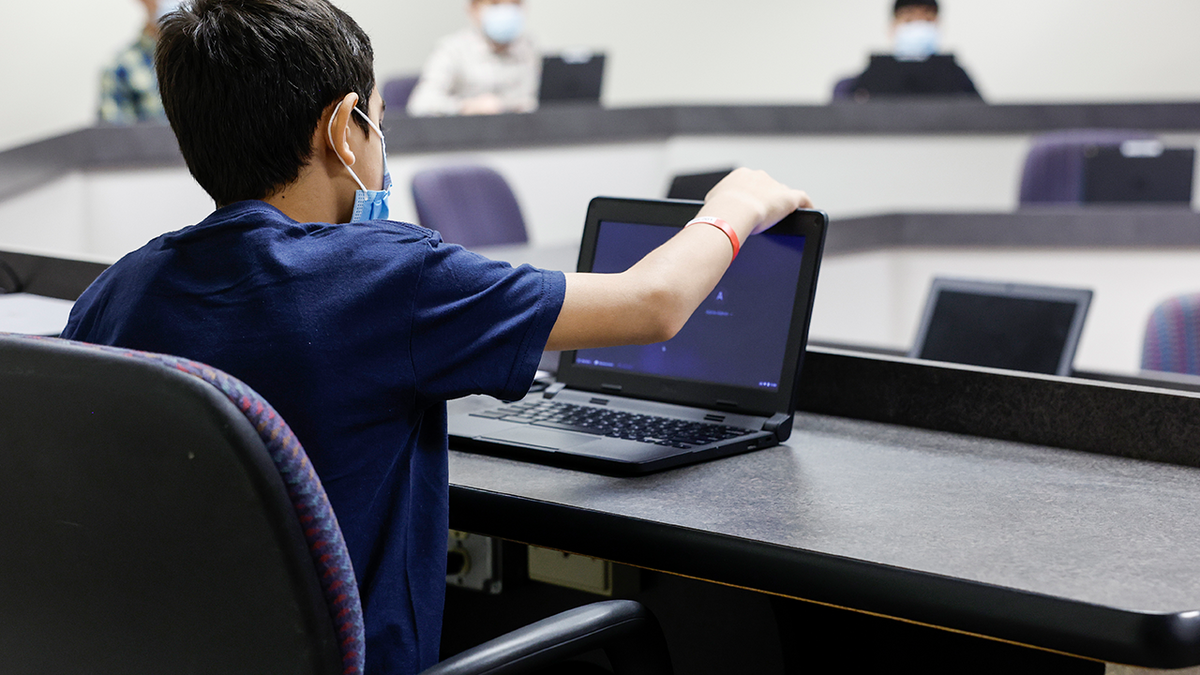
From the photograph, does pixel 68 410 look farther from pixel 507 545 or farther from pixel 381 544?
pixel 507 545

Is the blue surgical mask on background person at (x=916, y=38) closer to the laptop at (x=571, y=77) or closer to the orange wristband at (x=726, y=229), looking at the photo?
the laptop at (x=571, y=77)

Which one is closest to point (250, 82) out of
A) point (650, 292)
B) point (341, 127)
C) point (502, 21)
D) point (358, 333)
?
point (341, 127)

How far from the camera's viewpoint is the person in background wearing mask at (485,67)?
4801mm

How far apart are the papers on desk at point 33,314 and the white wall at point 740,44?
3667mm

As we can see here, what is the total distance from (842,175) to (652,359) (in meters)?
2.88

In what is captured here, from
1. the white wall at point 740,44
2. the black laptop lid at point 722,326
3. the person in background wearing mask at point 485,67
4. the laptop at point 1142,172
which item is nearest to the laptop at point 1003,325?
the black laptop lid at point 722,326

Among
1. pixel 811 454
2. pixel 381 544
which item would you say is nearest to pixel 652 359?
pixel 811 454

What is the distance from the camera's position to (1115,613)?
2.31 feet

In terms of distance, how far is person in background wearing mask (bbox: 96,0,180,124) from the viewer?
13.1ft

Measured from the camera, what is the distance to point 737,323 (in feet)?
3.84

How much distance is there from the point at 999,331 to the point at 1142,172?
234cm

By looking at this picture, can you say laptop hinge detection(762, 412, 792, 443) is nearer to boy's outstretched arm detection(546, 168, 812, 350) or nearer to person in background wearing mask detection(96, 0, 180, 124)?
boy's outstretched arm detection(546, 168, 812, 350)

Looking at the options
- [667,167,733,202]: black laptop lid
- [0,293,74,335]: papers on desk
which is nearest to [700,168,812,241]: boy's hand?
[667,167,733,202]: black laptop lid

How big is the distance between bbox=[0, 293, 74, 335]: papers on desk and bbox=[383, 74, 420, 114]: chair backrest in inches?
163
